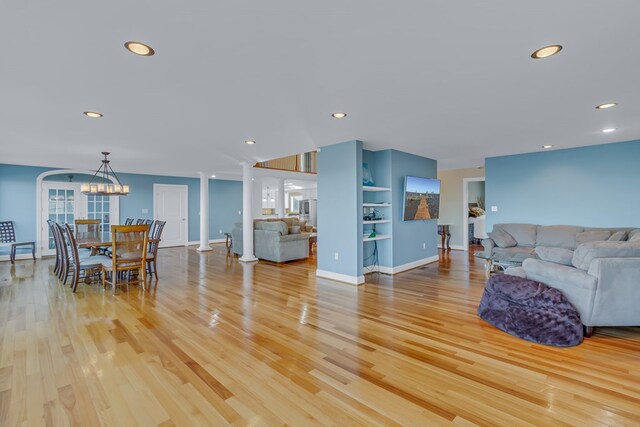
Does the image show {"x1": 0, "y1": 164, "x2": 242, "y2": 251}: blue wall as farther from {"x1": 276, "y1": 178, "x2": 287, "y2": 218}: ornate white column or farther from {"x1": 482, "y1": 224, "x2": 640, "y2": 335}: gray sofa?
{"x1": 482, "y1": 224, "x2": 640, "y2": 335}: gray sofa

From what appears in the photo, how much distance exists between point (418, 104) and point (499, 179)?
442cm

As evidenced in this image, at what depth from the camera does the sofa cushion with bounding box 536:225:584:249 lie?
5.32 metres

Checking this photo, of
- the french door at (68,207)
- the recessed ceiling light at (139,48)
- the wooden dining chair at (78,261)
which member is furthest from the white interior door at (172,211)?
the recessed ceiling light at (139,48)

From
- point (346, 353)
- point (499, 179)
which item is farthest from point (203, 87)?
point (499, 179)

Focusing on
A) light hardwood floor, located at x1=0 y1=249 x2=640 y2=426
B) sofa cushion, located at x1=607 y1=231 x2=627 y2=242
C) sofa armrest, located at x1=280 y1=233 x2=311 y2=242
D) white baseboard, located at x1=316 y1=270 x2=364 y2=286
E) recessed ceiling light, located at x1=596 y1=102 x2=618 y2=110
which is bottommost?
light hardwood floor, located at x1=0 y1=249 x2=640 y2=426

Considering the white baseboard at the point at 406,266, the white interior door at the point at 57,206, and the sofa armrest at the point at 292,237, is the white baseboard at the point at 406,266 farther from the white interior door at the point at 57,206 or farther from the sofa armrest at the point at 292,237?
the white interior door at the point at 57,206

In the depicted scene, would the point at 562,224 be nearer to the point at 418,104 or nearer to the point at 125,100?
the point at 418,104

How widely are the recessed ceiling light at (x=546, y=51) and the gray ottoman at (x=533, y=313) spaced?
2.13 m

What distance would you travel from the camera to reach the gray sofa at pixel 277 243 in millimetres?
6859

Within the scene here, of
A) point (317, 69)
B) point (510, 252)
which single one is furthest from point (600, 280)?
point (317, 69)

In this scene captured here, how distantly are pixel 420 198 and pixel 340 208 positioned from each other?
201 centimetres

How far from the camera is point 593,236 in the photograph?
501cm

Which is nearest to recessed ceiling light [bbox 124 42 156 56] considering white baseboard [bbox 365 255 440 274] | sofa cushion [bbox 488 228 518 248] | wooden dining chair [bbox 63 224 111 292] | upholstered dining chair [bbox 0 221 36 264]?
wooden dining chair [bbox 63 224 111 292]

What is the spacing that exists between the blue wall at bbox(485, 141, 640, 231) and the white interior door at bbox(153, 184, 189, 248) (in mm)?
9065
